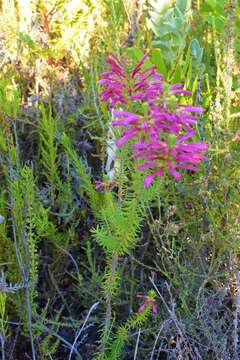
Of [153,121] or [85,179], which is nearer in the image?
[153,121]

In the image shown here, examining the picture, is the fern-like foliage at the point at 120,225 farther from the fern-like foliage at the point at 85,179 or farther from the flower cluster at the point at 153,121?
the fern-like foliage at the point at 85,179

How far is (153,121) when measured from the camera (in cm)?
101

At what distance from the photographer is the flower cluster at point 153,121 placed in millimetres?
1010

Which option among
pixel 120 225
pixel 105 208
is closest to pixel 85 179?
pixel 105 208

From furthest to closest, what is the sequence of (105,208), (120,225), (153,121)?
(105,208) → (120,225) → (153,121)

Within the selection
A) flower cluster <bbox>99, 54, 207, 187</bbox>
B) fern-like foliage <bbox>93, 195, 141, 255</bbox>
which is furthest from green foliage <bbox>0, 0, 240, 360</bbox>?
flower cluster <bbox>99, 54, 207, 187</bbox>

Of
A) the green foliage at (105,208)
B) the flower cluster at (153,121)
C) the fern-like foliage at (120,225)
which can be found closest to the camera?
the flower cluster at (153,121)

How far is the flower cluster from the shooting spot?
101 centimetres

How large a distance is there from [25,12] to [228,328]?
155cm

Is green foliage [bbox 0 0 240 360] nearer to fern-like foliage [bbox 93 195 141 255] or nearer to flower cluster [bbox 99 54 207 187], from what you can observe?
fern-like foliage [bbox 93 195 141 255]

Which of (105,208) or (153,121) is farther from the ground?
(153,121)

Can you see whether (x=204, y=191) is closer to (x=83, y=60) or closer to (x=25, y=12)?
(x=83, y=60)

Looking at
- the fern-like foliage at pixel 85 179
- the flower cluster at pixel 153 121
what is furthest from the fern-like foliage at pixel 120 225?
the fern-like foliage at pixel 85 179

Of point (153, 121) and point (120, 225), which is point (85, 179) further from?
point (153, 121)
